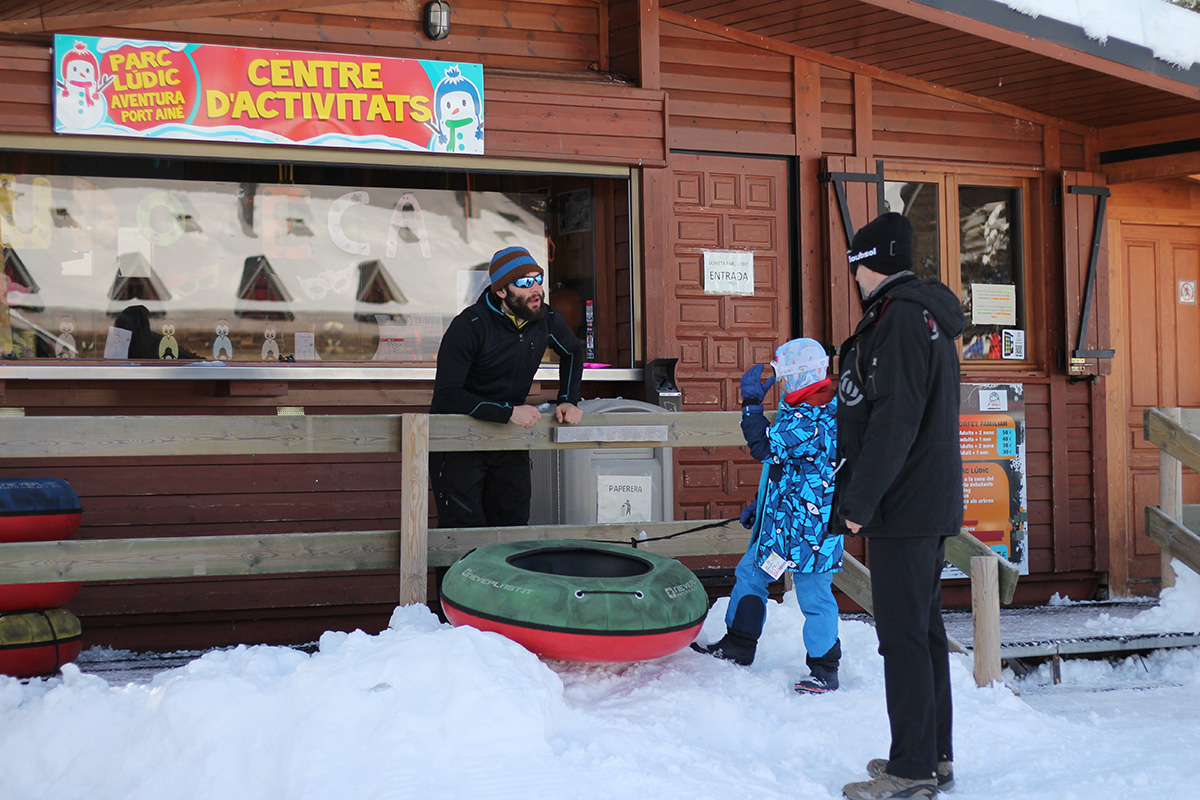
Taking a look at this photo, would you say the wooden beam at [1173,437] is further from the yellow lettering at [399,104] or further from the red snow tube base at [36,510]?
the red snow tube base at [36,510]

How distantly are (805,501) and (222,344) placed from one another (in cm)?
388

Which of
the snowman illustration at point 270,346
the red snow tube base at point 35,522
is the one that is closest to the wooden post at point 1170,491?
the snowman illustration at point 270,346

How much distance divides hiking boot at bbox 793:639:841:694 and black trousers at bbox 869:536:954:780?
2.78 ft

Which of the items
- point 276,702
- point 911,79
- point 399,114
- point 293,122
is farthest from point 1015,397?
point 276,702

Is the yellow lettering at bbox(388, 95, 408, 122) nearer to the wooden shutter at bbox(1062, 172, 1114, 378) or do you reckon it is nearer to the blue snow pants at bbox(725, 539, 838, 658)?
the blue snow pants at bbox(725, 539, 838, 658)

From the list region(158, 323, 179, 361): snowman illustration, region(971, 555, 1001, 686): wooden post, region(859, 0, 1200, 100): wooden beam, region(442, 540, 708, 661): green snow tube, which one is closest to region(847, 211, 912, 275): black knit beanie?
region(442, 540, 708, 661): green snow tube

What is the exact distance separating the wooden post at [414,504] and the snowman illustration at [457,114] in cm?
219

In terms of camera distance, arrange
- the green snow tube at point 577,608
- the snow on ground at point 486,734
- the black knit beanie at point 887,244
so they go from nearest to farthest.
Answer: the snow on ground at point 486,734, the black knit beanie at point 887,244, the green snow tube at point 577,608

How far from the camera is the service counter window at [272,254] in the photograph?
5988mm

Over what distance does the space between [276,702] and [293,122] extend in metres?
3.54

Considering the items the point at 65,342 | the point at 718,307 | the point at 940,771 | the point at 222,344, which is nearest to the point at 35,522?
the point at 65,342

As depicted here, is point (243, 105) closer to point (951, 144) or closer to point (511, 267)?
point (511, 267)

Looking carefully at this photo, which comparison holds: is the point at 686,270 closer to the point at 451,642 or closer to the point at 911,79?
the point at 911,79

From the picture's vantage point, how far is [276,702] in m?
3.40
